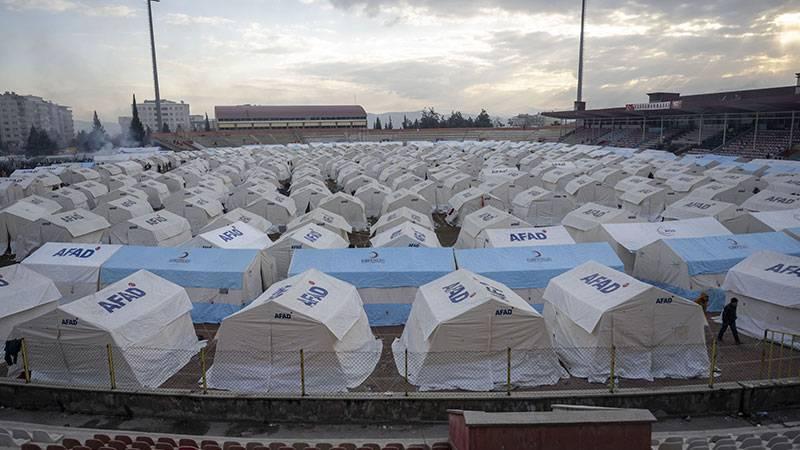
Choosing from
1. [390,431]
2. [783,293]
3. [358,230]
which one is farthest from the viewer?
[358,230]

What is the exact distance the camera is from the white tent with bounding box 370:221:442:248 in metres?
15.3

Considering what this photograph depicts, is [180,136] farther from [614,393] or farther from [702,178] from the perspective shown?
[614,393]

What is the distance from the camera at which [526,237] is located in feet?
49.6

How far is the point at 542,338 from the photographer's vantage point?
935 cm

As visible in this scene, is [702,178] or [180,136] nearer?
[702,178]

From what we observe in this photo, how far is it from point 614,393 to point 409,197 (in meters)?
16.6

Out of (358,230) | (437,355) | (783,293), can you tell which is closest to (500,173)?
(358,230)

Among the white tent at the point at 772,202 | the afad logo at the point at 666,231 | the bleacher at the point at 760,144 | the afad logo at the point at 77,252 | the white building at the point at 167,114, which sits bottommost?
the afad logo at the point at 77,252

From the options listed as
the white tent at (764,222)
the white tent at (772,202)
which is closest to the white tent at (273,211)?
the white tent at (764,222)

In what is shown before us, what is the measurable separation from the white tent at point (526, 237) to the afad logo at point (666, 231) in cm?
258

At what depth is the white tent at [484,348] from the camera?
915cm

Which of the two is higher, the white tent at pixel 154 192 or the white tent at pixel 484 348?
the white tent at pixel 154 192

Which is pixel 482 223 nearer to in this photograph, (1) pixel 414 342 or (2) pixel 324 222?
(2) pixel 324 222

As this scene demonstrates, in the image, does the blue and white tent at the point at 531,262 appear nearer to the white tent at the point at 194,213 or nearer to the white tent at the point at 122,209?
the white tent at the point at 194,213
